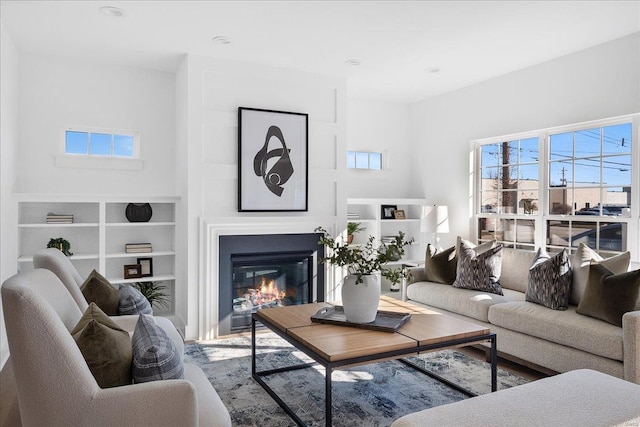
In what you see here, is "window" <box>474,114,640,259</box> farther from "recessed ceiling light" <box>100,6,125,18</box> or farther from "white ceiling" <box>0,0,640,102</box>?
"recessed ceiling light" <box>100,6,125,18</box>

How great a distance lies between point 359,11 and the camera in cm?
353

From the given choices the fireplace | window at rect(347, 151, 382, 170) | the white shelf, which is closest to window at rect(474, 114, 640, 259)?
window at rect(347, 151, 382, 170)

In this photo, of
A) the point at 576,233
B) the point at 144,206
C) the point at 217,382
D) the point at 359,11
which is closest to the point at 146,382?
the point at 217,382

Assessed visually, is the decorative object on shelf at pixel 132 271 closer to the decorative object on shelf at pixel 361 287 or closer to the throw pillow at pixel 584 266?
the decorative object on shelf at pixel 361 287

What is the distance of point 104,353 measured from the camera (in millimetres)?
1735

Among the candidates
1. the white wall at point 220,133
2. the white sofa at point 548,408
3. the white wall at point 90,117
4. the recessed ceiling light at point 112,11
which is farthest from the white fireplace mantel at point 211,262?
the white sofa at point 548,408

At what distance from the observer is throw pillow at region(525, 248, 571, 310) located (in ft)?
11.5

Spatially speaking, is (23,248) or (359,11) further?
(23,248)

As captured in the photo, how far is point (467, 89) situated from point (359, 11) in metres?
2.58

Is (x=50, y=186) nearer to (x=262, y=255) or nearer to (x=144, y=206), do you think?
(x=144, y=206)

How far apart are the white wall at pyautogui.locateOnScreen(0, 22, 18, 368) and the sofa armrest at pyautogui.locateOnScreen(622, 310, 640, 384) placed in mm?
4299

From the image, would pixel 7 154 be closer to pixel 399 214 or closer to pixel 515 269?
pixel 399 214

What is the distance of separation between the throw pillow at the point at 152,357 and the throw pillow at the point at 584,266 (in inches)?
115

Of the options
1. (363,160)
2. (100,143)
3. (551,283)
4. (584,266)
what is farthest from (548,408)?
(363,160)
